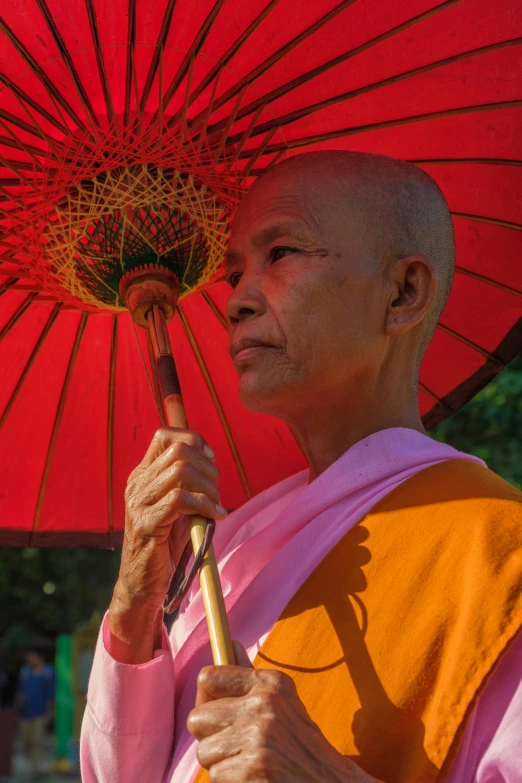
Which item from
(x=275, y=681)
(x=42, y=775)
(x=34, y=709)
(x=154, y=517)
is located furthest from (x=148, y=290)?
(x=42, y=775)

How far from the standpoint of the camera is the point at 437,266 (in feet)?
7.53

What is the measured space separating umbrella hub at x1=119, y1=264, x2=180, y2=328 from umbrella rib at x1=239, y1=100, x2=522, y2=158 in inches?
15.4

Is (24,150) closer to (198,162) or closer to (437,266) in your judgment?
(198,162)

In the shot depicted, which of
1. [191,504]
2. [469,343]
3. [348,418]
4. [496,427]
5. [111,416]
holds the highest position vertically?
[496,427]

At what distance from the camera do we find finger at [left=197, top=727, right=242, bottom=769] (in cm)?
145

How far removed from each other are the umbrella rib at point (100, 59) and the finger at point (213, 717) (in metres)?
1.39

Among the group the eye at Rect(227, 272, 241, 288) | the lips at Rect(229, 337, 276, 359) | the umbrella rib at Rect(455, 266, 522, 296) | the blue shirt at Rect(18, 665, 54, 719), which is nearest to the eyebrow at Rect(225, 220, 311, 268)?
the eye at Rect(227, 272, 241, 288)

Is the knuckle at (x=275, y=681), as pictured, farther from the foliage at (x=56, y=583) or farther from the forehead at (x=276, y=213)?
the foliage at (x=56, y=583)

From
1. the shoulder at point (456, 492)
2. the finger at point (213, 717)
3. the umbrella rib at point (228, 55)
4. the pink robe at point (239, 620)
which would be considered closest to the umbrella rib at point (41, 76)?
the umbrella rib at point (228, 55)

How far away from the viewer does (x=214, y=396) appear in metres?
3.08

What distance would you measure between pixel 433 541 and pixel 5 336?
5.28ft

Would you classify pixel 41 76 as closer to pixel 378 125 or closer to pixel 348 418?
pixel 378 125

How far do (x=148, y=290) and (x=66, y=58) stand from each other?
569 mm

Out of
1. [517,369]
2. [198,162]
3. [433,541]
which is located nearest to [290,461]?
[198,162]
